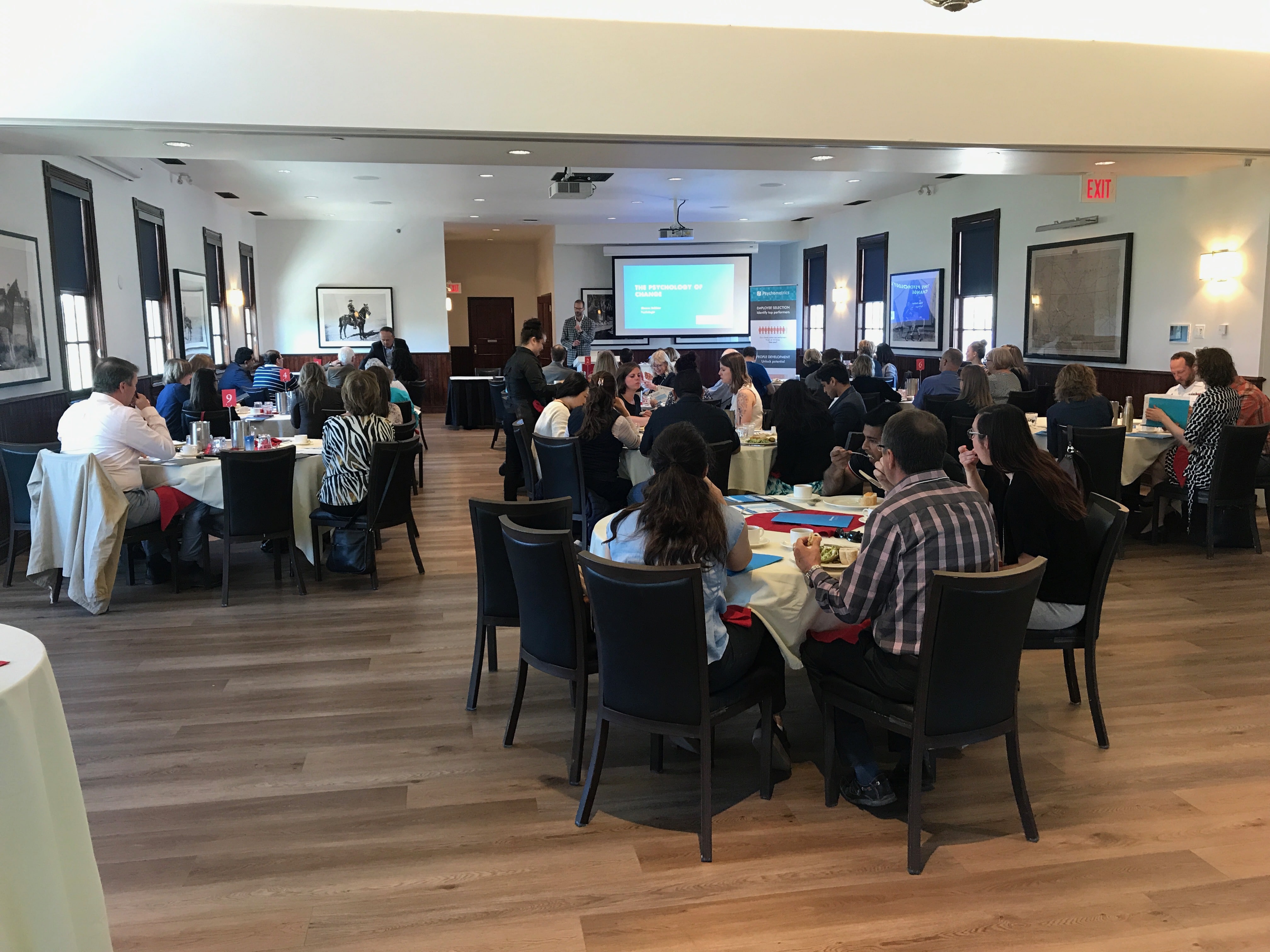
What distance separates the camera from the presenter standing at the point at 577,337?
15797 millimetres

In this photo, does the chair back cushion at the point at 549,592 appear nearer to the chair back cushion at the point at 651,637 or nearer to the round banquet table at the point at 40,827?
the chair back cushion at the point at 651,637

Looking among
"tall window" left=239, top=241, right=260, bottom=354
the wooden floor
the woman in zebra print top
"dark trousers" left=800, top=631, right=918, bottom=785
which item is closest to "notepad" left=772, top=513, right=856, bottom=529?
"dark trousers" left=800, top=631, right=918, bottom=785

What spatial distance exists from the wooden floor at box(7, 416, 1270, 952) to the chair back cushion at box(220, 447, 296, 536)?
35.2 inches

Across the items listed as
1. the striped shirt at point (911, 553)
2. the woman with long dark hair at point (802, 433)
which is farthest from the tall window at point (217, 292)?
the striped shirt at point (911, 553)

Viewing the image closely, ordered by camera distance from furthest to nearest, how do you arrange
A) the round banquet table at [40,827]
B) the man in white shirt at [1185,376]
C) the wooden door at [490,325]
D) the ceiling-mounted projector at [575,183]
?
the wooden door at [490,325] < the ceiling-mounted projector at [575,183] < the man in white shirt at [1185,376] < the round banquet table at [40,827]

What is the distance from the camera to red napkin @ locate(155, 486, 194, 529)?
556 centimetres

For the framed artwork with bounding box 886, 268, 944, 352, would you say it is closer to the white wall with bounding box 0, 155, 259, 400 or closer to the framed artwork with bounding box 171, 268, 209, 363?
the framed artwork with bounding box 171, 268, 209, 363

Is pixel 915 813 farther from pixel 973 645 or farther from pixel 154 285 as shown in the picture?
pixel 154 285

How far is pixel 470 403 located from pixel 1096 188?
9.12 meters

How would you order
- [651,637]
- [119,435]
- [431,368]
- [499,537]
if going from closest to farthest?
[651,637]
[499,537]
[119,435]
[431,368]

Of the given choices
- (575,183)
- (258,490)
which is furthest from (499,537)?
(575,183)

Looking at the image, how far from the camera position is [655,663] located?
278cm

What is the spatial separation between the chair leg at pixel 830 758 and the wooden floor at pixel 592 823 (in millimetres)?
62

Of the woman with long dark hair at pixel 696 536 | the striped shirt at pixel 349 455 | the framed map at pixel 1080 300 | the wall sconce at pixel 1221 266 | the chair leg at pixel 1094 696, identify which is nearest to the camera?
the woman with long dark hair at pixel 696 536
